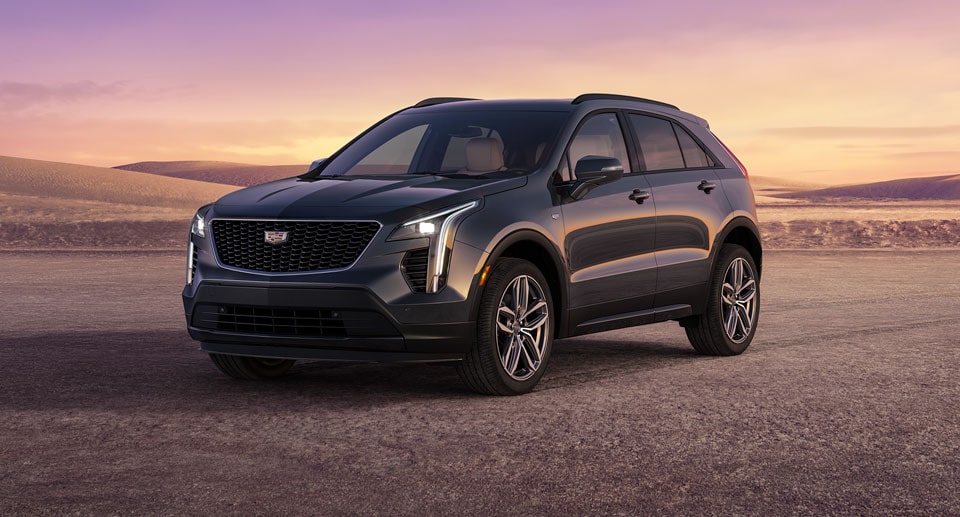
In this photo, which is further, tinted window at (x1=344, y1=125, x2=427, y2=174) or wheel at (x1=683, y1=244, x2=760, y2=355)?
wheel at (x1=683, y1=244, x2=760, y2=355)

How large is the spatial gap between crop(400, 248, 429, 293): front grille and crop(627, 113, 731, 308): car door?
243cm

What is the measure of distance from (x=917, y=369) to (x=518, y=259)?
3.24 meters

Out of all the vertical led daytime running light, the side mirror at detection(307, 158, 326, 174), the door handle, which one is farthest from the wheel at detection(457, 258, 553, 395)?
the side mirror at detection(307, 158, 326, 174)

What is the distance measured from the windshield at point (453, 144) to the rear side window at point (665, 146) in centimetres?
92

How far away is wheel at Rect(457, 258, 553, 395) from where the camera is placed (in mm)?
7227

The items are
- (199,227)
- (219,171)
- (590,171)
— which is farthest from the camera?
(219,171)

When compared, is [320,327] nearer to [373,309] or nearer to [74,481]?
[373,309]

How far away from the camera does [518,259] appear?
746 centimetres

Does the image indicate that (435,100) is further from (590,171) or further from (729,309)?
(729,309)

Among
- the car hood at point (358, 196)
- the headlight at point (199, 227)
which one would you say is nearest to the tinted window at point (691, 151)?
the car hood at point (358, 196)

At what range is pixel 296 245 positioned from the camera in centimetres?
714

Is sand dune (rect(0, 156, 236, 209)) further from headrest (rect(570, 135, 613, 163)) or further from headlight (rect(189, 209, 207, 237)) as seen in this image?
A: headrest (rect(570, 135, 613, 163))

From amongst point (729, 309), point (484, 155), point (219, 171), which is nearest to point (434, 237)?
point (484, 155)

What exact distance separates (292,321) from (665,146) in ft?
11.7
